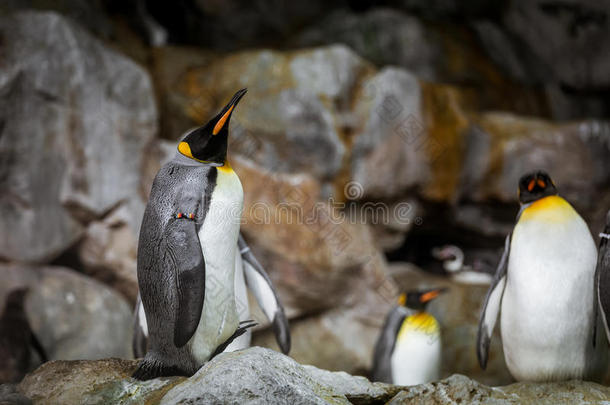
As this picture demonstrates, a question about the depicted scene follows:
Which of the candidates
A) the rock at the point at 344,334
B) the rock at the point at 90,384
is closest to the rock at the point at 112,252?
the rock at the point at 344,334

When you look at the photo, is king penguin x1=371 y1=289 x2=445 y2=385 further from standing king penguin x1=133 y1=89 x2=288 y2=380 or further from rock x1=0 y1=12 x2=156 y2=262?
rock x1=0 y1=12 x2=156 y2=262

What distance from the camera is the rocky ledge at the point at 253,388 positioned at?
1459mm

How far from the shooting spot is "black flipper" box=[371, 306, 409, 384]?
11.5 ft

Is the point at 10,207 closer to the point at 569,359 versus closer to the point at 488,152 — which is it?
the point at 569,359

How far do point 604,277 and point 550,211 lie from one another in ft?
1.03

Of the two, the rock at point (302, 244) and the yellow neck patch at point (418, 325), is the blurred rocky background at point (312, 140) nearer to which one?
the rock at point (302, 244)

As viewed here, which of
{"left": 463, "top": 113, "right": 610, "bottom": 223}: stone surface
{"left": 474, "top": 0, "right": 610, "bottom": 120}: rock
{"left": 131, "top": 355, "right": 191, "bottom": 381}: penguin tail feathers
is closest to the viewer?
{"left": 131, "top": 355, "right": 191, "bottom": 381}: penguin tail feathers

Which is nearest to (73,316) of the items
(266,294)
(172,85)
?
(266,294)

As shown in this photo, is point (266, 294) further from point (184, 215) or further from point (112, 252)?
point (112, 252)

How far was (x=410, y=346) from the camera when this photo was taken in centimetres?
345

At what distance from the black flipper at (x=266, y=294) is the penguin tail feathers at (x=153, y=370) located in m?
0.52

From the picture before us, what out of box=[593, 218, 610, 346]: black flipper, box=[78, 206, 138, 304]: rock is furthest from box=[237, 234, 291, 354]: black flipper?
box=[78, 206, 138, 304]: rock

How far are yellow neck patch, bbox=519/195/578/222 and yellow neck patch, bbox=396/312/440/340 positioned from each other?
4.97ft

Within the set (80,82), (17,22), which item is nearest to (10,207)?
(80,82)
